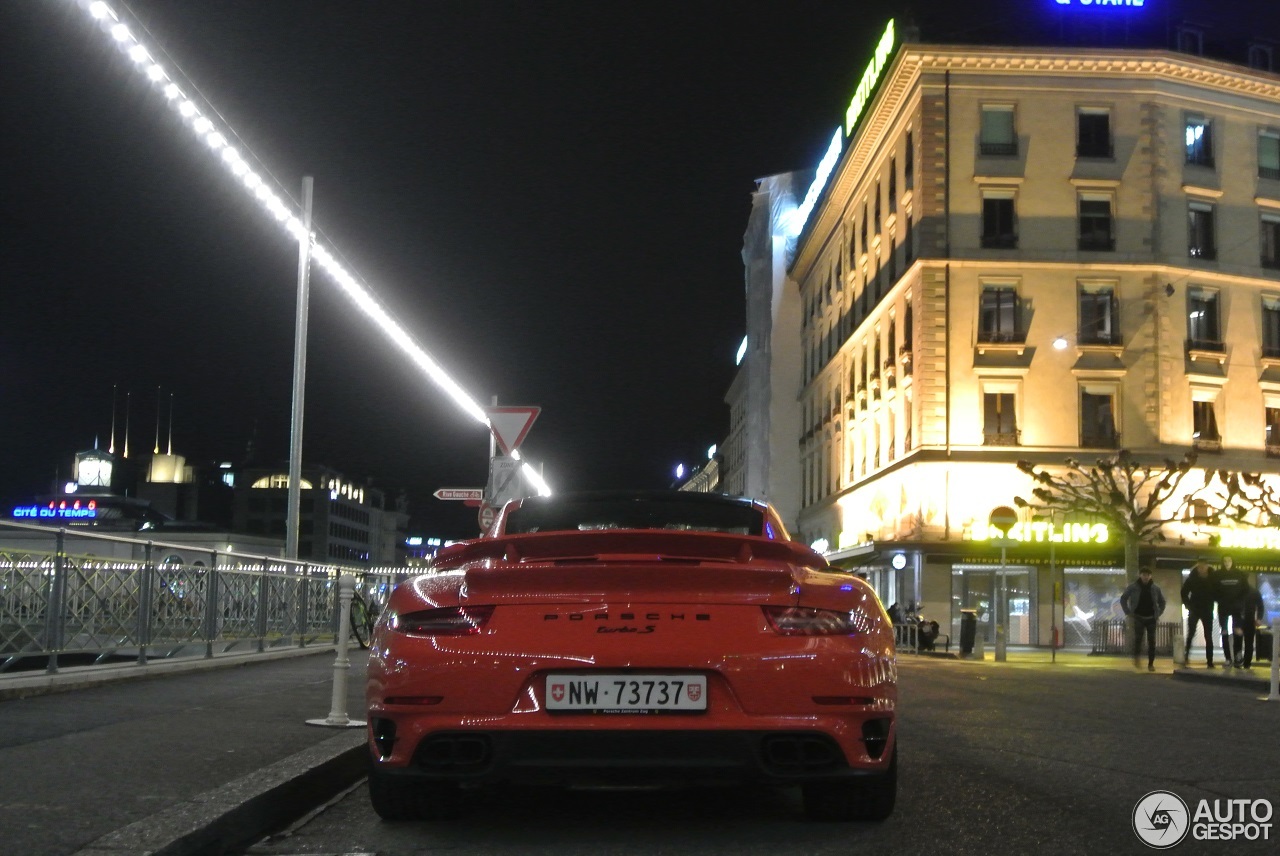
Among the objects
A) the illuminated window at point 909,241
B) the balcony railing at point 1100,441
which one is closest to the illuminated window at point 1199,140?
the illuminated window at point 909,241

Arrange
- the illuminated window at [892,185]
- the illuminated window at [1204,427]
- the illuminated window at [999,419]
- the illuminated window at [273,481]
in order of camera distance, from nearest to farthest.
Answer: the illuminated window at [999,419], the illuminated window at [1204,427], the illuminated window at [892,185], the illuminated window at [273,481]

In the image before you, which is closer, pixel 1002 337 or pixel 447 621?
pixel 447 621

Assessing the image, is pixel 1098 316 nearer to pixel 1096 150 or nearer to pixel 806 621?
pixel 1096 150

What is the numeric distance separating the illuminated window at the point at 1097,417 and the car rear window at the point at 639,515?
130 feet

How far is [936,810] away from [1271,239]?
46164 millimetres

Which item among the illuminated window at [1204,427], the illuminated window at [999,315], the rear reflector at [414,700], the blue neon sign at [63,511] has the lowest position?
the rear reflector at [414,700]

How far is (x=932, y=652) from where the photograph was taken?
121 feet

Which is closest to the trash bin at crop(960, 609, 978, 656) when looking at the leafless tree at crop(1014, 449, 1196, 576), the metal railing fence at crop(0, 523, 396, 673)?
the leafless tree at crop(1014, 449, 1196, 576)

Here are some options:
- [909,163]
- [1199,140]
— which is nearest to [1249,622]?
[909,163]

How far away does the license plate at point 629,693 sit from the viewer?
5258mm

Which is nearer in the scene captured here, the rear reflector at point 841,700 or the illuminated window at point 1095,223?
the rear reflector at point 841,700

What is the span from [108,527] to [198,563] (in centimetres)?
13677

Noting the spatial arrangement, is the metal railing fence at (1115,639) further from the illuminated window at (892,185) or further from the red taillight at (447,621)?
the red taillight at (447,621)

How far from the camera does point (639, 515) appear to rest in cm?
748
